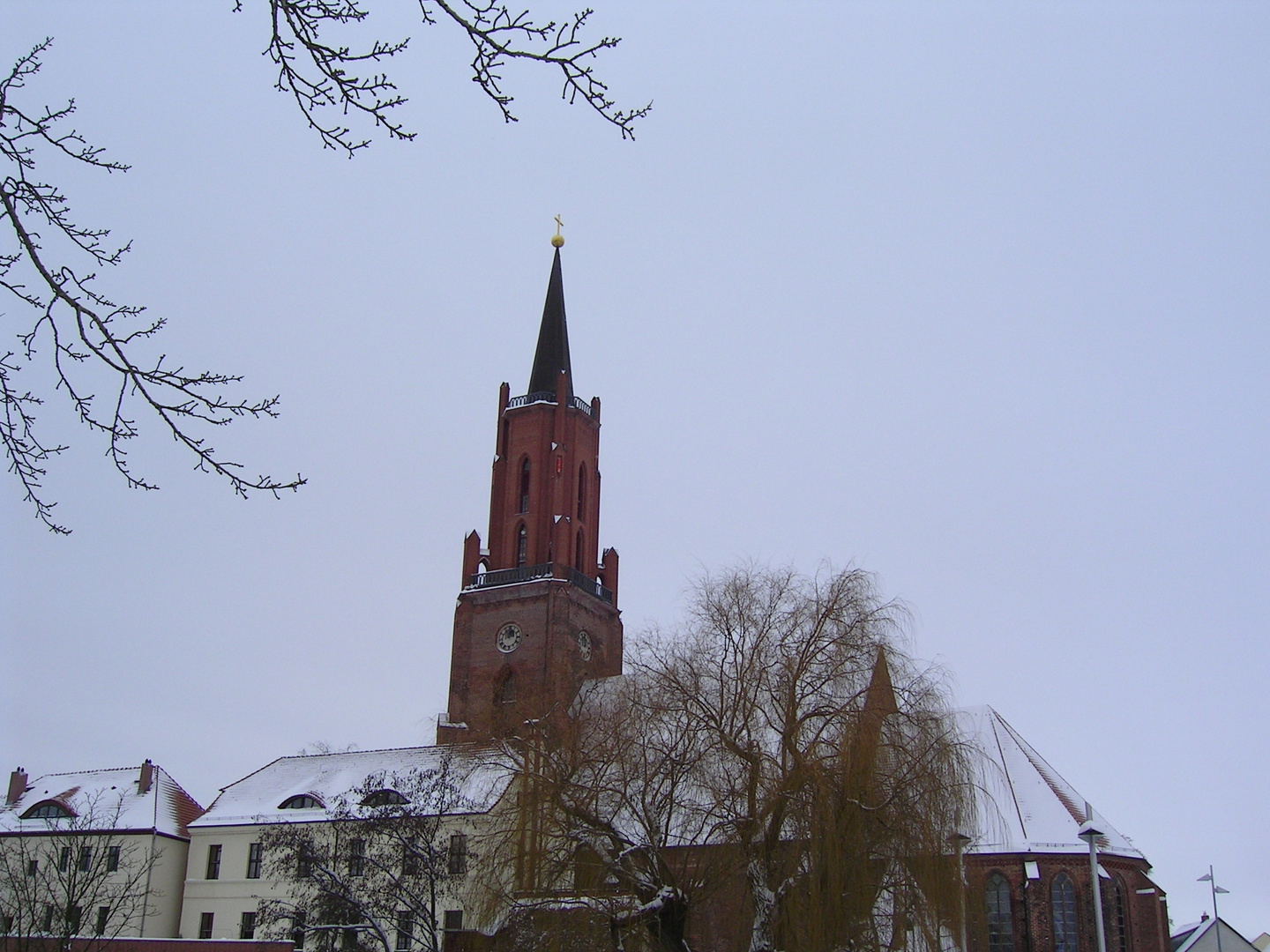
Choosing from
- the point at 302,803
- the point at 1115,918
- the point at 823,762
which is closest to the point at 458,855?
the point at 823,762

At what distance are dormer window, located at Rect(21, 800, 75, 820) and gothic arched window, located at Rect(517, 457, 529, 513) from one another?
23.5m

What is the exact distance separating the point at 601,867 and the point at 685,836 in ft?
6.24

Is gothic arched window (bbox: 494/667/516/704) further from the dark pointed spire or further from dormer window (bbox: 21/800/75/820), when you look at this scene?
dormer window (bbox: 21/800/75/820)

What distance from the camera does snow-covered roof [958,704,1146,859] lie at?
43188mm

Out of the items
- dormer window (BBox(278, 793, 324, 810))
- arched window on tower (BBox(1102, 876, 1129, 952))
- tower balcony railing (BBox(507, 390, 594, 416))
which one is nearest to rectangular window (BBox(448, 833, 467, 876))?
dormer window (BBox(278, 793, 324, 810))

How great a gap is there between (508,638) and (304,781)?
434 inches

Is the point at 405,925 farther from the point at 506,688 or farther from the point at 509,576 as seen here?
the point at 509,576

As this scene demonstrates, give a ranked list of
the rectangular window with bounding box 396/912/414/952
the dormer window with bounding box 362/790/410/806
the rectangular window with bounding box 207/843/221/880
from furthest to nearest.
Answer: the rectangular window with bounding box 207/843/221/880, the dormer window with bounding box 362/790/410/806, the rectangular window with bounding box 396/912/414/952

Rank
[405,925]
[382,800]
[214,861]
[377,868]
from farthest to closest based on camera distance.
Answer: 1. [214,861]
2. [382,800]
3. [405,925]
4. [377,868]

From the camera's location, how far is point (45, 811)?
53.0 meters

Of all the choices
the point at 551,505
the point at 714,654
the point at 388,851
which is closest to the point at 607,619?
the point at 551,505

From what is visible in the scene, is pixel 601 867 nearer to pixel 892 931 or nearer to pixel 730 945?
pixel 730 945

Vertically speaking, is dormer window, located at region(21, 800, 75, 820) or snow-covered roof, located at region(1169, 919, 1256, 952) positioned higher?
dormer window, located at region(21, 800, 75, 820)

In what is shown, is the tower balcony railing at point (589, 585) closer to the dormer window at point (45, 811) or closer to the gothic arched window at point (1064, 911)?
the dormer window at point (45, 811)
